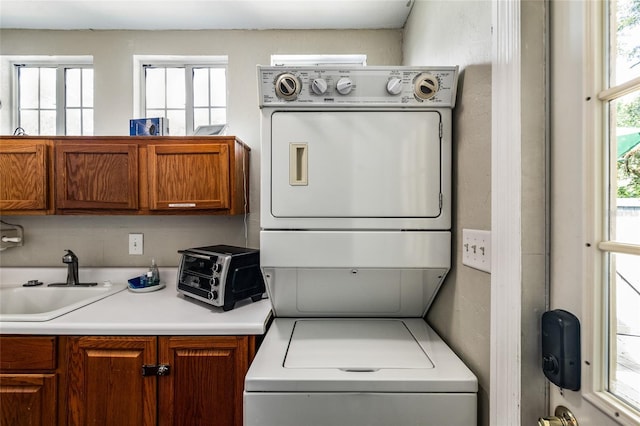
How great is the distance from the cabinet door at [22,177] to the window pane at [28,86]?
2.04ft

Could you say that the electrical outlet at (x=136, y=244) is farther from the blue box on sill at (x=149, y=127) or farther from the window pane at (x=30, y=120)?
the window pane at (x=30, y=120)

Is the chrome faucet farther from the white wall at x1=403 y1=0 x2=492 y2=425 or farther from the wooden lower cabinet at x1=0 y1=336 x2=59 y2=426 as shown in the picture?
the white wall at x1=403 y1=0 x2=492 y2=425

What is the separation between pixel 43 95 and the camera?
225 centimetres

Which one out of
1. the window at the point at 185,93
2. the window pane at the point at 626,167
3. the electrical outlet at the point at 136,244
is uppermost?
the window at the point at 185,93

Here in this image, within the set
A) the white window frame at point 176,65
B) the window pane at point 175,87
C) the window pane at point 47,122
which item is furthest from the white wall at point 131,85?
the window pane at point 47,122

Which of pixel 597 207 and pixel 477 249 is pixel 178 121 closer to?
pixel 477 249

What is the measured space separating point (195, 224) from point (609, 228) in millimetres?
2130

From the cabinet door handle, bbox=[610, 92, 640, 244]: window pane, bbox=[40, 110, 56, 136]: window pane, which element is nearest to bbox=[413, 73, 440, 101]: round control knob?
bbox=[610, 92, 640, 244]: window pane

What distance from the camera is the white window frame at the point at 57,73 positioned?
220cm

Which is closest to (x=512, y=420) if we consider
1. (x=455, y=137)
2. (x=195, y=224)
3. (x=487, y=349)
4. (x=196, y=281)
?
(x=487, y=349)

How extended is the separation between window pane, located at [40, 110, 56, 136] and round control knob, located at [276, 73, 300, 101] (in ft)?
6.89

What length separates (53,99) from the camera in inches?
88.6

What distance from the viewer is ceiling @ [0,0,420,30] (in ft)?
6.10

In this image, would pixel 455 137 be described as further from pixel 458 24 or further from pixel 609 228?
pixel 609 228
